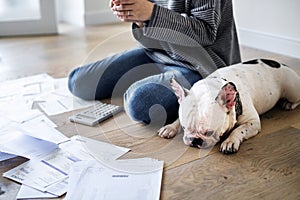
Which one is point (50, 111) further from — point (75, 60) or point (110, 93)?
point (75, 60)

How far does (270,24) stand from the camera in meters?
2.59

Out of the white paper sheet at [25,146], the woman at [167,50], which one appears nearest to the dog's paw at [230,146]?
the woman at [167,50]

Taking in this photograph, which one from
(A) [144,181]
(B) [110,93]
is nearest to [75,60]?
(B) [110,93]

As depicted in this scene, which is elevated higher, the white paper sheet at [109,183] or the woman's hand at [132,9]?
the woman's hand at [132,9]

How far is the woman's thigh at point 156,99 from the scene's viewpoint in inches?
62.2

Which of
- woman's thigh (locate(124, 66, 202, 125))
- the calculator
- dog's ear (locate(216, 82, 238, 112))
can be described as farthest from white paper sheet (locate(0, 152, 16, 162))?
dog's ear (locate(216, 82, 238, 112))

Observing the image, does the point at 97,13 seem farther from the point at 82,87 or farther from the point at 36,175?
the point at 36,175

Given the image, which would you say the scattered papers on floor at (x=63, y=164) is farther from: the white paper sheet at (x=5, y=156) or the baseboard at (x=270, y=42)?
the baseboard at (x=270, y=42)

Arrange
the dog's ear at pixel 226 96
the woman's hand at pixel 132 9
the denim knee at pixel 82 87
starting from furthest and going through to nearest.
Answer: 1. the denim knee at pixel 82 87
2. the woman's hand at pixel 132 9
3. the dog's ear at pixel 226 96

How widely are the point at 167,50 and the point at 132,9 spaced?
0.29 meters

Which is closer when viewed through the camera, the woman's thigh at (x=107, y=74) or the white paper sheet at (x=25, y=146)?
the white paper sheet at (x=25, y=146)

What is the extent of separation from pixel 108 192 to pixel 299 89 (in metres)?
0.91

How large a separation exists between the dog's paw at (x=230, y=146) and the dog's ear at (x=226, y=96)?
5.1 inches

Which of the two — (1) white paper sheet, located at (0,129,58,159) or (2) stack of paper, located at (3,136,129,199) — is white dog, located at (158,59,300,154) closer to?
(2) stack of paper, located at (3,136,129,199)
